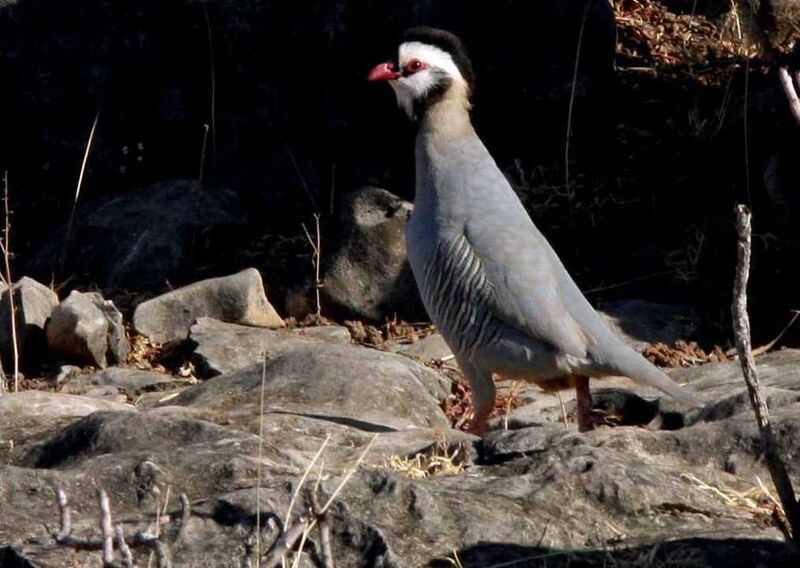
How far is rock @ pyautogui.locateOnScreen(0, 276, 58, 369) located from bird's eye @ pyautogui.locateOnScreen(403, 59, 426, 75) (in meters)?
2.44

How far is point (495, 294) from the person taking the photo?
6.98 metres

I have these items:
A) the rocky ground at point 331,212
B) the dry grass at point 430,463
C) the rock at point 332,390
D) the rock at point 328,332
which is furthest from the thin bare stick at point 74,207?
the dry grass at point 430,463

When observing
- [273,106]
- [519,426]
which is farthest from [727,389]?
[273,106]

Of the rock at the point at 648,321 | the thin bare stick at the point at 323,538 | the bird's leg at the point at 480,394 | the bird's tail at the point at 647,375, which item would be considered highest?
the thin bare stick at the point at 323,538

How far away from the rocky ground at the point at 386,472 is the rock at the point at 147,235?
1.77 meters

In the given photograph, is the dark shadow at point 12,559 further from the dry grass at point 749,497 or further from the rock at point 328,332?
the rock at point 328,332

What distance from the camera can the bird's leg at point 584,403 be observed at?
268 inches

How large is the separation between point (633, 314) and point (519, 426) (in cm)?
199

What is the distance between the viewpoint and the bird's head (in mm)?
7828

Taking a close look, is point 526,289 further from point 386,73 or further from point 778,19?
point 778,19

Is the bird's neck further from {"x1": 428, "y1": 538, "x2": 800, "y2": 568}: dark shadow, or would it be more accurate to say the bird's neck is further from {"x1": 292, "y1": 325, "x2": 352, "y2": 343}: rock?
{"x1": 428, "y1": 538, "x2": 800, "y2": 568}: dark shadow

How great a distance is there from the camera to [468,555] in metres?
4.58

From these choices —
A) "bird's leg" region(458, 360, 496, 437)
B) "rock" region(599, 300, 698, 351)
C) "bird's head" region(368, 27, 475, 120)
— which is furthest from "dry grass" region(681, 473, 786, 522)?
"rock" region(599, 300, 698, 351)

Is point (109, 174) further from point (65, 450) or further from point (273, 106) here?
point (65, 450)
